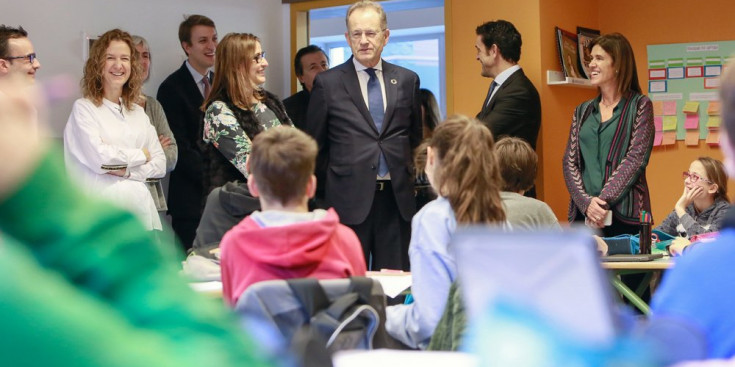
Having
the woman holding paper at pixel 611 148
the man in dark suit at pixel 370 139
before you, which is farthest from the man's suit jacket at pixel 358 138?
the woman holding paper at pixel 611 148

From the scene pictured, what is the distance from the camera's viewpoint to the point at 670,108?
22.9ft

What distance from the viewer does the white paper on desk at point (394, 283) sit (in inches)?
117

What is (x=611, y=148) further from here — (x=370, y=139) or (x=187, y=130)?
(x=187, y=130)

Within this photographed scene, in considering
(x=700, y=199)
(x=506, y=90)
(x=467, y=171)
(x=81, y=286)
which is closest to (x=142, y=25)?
(x=506, y=90)

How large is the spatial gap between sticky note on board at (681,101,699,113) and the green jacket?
683 centimetres

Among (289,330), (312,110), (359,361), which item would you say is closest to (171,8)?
(312,110)

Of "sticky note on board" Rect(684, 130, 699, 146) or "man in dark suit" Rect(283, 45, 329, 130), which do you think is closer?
"man in dark suit" Rect(283, 45, 329, 130)

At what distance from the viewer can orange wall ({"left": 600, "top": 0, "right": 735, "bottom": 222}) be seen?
687 centimetres

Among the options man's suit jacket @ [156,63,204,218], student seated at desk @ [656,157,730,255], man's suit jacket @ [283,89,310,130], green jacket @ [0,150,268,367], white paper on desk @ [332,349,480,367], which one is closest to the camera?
green jacket @ [0,150,268,367]

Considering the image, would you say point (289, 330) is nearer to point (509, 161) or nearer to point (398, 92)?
point (509, 161)

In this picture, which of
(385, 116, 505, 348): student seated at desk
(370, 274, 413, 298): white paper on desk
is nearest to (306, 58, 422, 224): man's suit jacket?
(370, 274, 413, 298): white paper on desk

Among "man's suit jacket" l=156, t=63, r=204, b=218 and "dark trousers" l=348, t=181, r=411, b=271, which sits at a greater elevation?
"man's suit jacket" l=156, t=63, r=204, b=218

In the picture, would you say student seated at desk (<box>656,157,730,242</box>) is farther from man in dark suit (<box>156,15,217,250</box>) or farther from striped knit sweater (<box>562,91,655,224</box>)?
man in dark suit (<box>156,15,217,250</box>)

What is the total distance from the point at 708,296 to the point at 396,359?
1.85 feet
